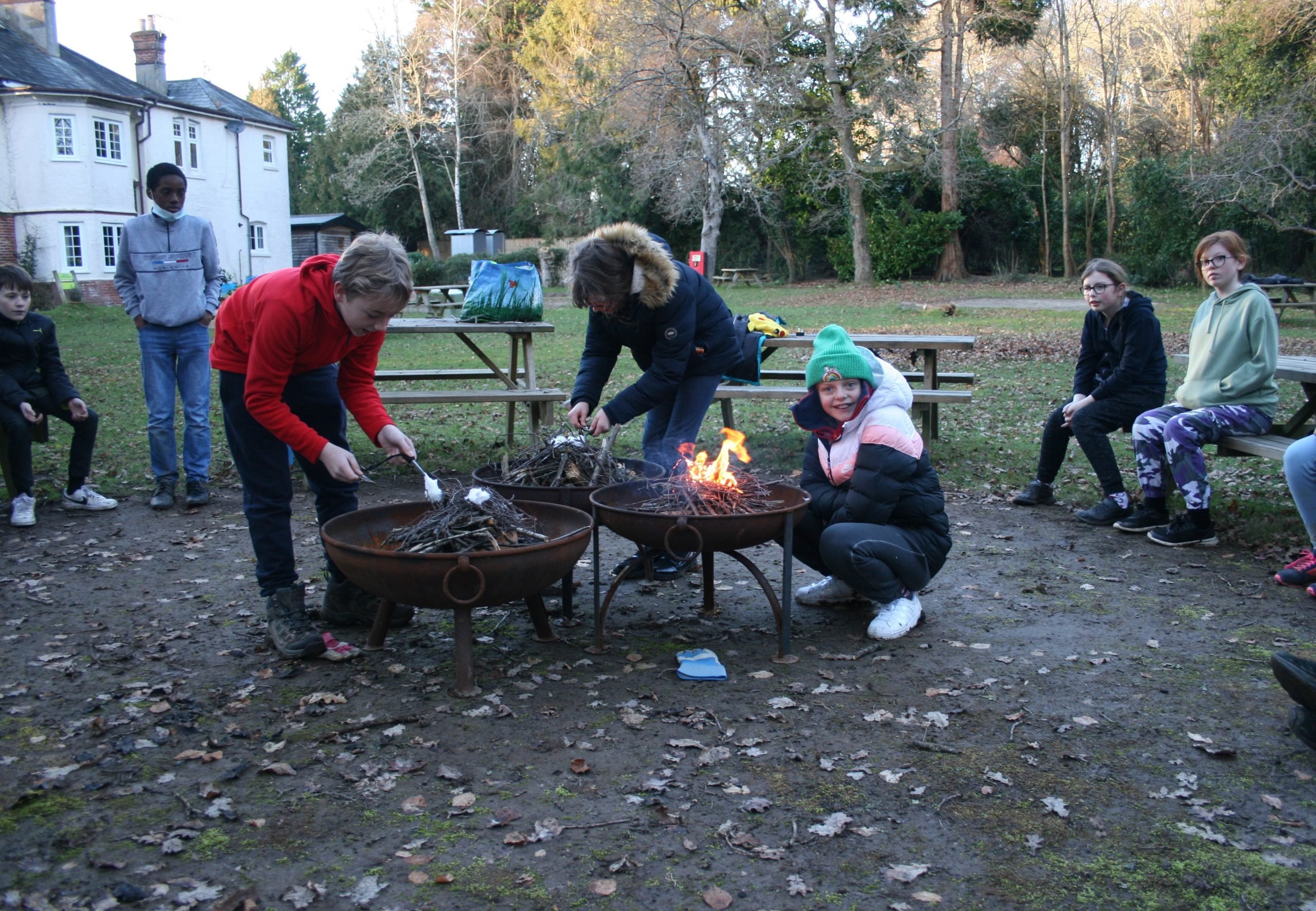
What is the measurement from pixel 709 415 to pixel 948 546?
19.7ft

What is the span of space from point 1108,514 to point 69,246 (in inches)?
1159

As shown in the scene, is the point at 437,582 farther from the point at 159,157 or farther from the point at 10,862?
the point at 159,157

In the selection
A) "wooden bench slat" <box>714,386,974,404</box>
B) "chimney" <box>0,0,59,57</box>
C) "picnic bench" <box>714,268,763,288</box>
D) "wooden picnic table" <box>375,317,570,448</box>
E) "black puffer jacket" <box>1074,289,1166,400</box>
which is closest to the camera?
"black puffer jacket" <box>1074,289,1166,400</box>

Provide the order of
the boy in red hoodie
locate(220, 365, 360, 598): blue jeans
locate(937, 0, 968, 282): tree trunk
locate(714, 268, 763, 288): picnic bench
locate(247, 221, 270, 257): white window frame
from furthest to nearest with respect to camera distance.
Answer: locate(247, 221, 270, 257): white window frame, locate(714, 268, 763, 288): picnic bench, locate(937, 0, 968, 282): tree trunk, locate(220, 365, 360, 598): blue jeans, the boy in red hoodie

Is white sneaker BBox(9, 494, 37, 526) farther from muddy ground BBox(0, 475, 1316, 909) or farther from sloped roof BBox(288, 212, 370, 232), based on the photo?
sloped roof BBox(288, 212, 370, 232)

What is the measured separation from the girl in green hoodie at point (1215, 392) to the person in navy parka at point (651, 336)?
2.70 meters

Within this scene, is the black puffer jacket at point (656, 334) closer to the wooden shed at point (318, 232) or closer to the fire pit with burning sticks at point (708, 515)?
the fire pit with burning sticks at point (708, 515)

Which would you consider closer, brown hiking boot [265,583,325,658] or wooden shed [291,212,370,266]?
brown hiking boot [265,583,325,658]

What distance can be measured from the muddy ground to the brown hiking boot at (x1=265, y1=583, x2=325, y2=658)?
0.23ft

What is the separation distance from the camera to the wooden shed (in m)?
42.7

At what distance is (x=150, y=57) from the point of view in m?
31.5

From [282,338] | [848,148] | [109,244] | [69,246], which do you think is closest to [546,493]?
[282,338]

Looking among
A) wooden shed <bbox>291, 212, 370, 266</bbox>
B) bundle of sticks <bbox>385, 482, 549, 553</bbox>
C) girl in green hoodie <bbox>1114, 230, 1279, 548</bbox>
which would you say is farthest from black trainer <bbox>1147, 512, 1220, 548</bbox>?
wooden shed <bbox>291, 212, 370, 266</bbox>

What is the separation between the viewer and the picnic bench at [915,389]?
7.75m
